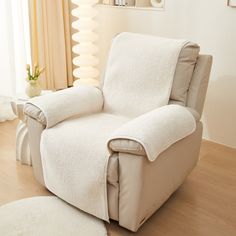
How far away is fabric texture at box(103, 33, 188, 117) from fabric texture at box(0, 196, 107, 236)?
68 centimetres

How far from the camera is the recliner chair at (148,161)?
5.59ft

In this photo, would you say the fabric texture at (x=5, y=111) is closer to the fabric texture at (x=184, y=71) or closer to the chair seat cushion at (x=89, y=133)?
the chair seat cushion at (x=89, y=133)

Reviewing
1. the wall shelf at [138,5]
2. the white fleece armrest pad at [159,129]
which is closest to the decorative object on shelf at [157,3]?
the wall shelf at [138,5]

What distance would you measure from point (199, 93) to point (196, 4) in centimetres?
94

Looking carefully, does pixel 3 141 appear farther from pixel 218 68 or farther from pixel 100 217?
pixel 218 68

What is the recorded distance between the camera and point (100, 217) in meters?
1.87

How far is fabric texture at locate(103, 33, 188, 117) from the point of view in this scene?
2141 millimetres

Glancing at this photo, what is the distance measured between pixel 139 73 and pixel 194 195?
2.65 ft

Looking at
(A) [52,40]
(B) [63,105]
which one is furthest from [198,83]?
(A) [52,40]

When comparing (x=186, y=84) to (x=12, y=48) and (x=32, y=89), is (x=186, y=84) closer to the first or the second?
(x=32, y=89)

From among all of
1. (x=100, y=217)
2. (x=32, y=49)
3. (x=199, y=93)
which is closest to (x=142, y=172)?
(x=100, y=217)

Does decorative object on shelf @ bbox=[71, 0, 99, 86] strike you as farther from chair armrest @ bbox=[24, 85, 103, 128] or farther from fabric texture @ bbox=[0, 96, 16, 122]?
chair armrest @ bbox=[24, 85, 103, 128]

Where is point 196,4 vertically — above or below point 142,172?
above

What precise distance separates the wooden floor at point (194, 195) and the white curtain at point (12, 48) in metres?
Answer: 0.72
